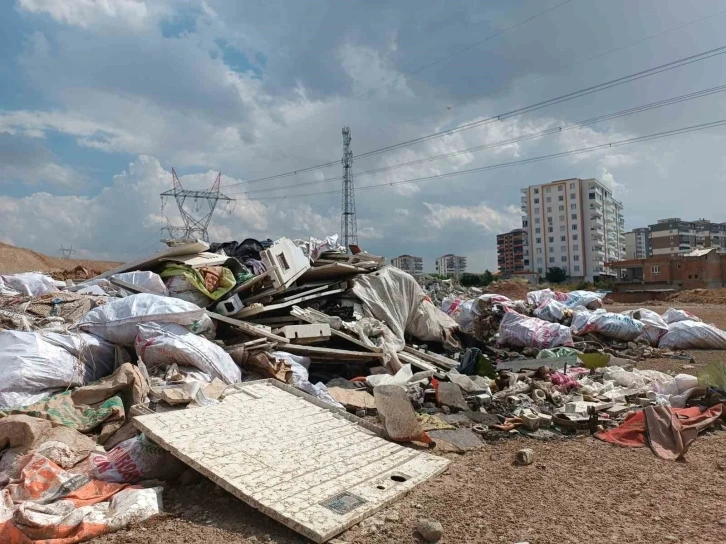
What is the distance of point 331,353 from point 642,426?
122 inches

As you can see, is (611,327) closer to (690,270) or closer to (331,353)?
(331,353)

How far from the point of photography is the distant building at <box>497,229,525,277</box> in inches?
2899

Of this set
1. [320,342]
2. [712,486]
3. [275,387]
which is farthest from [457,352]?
[712,486]

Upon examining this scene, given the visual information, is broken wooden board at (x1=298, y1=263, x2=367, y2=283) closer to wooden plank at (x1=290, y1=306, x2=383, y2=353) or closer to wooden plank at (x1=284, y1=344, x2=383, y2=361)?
wooden plank at (x1=290, y1=306, x2=383, y2=353)

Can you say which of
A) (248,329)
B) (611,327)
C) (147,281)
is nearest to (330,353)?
(248,329)

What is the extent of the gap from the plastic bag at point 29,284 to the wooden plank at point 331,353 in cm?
292

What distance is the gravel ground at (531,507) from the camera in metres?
2.52

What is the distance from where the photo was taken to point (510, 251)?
76438 millimetres

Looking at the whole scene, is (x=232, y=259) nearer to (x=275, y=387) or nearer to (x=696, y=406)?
(x=275, y=387)

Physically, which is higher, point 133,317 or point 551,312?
point 133,317

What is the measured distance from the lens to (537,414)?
181 inches

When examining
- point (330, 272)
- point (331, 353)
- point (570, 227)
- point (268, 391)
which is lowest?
point (268, 391)

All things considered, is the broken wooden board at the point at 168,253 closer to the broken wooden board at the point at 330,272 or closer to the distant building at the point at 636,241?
the broken wooden board at the point at 330,272

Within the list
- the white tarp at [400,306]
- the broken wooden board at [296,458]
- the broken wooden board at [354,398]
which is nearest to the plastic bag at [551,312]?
the white tarp at [400,306]
